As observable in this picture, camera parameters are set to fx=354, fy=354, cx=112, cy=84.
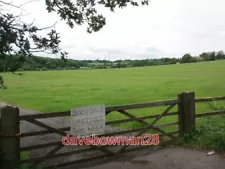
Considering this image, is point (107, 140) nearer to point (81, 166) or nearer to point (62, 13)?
point (81, 166)

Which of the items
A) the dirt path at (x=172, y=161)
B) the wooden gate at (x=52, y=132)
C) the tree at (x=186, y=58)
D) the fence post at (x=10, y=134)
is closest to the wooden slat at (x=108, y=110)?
the wooden gate at (x=52, y=132)

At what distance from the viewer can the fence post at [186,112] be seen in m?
9.95

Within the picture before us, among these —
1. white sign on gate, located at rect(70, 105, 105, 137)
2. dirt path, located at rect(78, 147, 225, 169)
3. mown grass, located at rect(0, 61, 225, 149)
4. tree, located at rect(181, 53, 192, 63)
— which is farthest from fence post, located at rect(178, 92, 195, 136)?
tree, located at rect(181, 53, 192, 63)

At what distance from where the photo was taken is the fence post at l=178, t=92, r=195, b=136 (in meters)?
9.95

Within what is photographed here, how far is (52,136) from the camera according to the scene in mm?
12656

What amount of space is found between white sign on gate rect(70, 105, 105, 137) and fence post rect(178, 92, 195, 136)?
2.63 metres

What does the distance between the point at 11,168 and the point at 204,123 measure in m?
6.52

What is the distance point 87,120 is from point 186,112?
3.18 m

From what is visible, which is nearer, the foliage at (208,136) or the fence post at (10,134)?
the fence post at (10,134)

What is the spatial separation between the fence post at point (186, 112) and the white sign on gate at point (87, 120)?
2.63m

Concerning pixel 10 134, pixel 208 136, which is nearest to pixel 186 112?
pixel 208 136

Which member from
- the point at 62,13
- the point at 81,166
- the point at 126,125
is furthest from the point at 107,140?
the point at 126,125

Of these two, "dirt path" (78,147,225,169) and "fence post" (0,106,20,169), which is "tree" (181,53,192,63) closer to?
"dirt path" (78,147,225,169)

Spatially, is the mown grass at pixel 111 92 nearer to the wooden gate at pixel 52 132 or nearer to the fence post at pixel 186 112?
the wooden gate at pixel 52 132
